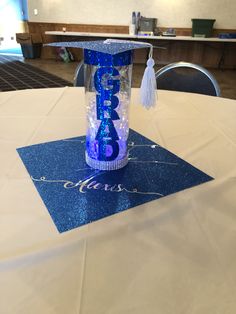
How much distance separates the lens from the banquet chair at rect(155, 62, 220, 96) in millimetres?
1517

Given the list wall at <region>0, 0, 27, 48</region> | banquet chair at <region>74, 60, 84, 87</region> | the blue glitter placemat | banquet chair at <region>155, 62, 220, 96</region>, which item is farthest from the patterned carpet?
the blue glitter placemat

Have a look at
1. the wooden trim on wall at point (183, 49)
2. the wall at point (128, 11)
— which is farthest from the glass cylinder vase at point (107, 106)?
the wall at point (128, 11)

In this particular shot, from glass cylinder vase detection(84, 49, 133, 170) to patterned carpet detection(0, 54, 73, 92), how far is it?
3549 millimetres

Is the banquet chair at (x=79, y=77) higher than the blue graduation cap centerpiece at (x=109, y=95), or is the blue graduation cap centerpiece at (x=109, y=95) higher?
the blue graduation cap centerpiece at (x=109, y=95)

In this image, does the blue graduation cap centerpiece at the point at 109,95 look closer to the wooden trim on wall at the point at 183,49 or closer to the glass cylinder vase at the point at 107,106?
the glass cylinder vase at the point at 107,106

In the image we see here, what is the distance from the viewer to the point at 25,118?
3.31 ft

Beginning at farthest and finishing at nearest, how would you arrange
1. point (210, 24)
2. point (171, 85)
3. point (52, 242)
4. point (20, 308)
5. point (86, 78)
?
point (210, 24), point (171, 85), point (86, 78), point (52, 242), point (20, 308)

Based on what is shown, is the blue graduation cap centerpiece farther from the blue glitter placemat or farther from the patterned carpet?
the patterned carpet

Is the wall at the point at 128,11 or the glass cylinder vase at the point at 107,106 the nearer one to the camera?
the glass cylinder vase at the point at 107,106

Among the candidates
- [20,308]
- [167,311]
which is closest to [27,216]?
[20,308]

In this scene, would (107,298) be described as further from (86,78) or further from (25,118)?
(25,118)

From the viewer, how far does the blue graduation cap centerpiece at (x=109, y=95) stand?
1.93 feet

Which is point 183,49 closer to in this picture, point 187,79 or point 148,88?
point 187,79

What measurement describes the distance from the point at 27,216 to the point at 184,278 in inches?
12.2
